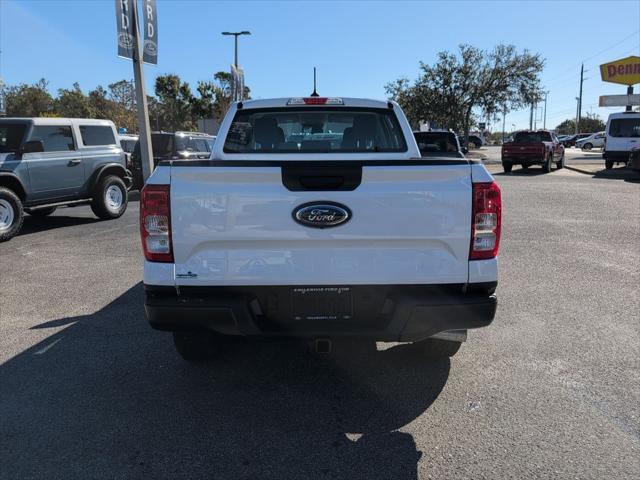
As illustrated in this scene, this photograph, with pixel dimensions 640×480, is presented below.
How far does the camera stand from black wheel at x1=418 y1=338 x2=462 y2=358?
4133 millimetres

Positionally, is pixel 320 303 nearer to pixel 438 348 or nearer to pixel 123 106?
pixel 438 348

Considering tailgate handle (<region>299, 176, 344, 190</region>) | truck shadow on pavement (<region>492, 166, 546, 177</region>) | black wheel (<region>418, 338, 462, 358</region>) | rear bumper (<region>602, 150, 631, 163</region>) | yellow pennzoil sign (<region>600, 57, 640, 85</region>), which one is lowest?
truck shadow on pavement (<region>492, 166, 546, 177</region>)

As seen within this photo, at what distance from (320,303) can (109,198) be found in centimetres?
971

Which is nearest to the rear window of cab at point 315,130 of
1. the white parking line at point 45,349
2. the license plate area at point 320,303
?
the license plate area at point 320,303

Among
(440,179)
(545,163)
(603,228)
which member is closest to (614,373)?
(440,179)

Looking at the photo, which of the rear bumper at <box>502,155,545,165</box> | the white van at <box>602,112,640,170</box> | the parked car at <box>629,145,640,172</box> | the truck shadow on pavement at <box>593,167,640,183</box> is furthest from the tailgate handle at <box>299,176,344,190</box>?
the white van at <box>602,112,640,170</box>

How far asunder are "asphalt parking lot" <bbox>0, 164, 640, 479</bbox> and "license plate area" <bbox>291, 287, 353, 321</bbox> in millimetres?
677

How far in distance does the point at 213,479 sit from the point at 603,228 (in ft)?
30.6

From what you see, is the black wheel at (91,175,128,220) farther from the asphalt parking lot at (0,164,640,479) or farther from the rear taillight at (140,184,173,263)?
the rear taillight at (140,184,173,263)

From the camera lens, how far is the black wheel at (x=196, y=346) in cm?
390

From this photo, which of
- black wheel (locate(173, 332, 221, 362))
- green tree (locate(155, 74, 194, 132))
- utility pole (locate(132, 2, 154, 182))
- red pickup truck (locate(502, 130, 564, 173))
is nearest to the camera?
black wheel (locate(173, 332, 221, 362))

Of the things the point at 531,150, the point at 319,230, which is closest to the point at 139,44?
the point at 319,230

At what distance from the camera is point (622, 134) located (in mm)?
23531

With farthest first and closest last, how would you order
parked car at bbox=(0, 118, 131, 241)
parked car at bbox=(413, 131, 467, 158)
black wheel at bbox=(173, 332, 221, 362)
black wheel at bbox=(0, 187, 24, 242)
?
parked car at bbox=(413, 131, 467, 158)
parked car at bbox=(0, 118, 131, 241)
black wheel at bbox=(0, 187, 24, 242)
black wheel at bbox=(173, 332, 221, 362)
